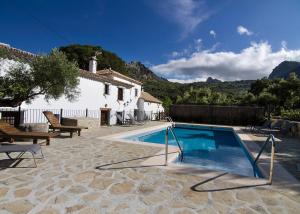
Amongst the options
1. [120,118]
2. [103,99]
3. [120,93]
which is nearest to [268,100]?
[120,93]

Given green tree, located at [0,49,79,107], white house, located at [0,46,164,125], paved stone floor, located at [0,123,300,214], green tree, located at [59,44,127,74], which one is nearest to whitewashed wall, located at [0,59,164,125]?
white house, located at [0,46,164,125]

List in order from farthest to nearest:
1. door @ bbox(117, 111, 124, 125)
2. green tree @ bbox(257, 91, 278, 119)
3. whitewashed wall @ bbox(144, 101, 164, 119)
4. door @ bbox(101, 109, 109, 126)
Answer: whitewashed wall @ bbox(144, 101, 164, 119) < green tree @ bbox(257, 91, 278, 119) < door @ bbox(117, 111, 124, 125) < door @ bbox(101, 109, 109, 126)

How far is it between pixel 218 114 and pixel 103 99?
14.1 m

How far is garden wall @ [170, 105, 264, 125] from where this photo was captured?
2411 cm

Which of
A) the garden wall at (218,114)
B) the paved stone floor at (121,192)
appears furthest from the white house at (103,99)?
the paved stone floor at (121,192)

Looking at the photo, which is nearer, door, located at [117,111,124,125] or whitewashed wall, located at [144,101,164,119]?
door, located at [117,111,124,125]

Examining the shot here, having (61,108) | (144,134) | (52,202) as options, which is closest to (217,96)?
(144,134)

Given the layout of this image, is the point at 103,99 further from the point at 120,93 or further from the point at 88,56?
the point at 88,56

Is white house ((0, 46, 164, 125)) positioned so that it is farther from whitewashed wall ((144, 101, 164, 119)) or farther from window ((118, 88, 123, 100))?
whitewashed wall ((144, 101, 164, 119))

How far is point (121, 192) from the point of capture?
14.2 feet

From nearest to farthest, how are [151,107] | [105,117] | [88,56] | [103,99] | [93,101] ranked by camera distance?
[93,101] < [103,99] < [105,117] < [151,107] < [88,56]

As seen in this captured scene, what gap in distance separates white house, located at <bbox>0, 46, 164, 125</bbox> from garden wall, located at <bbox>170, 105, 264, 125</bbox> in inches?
184

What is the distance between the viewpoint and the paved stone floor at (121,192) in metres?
3.71

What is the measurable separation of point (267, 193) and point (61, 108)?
44.7 feet
